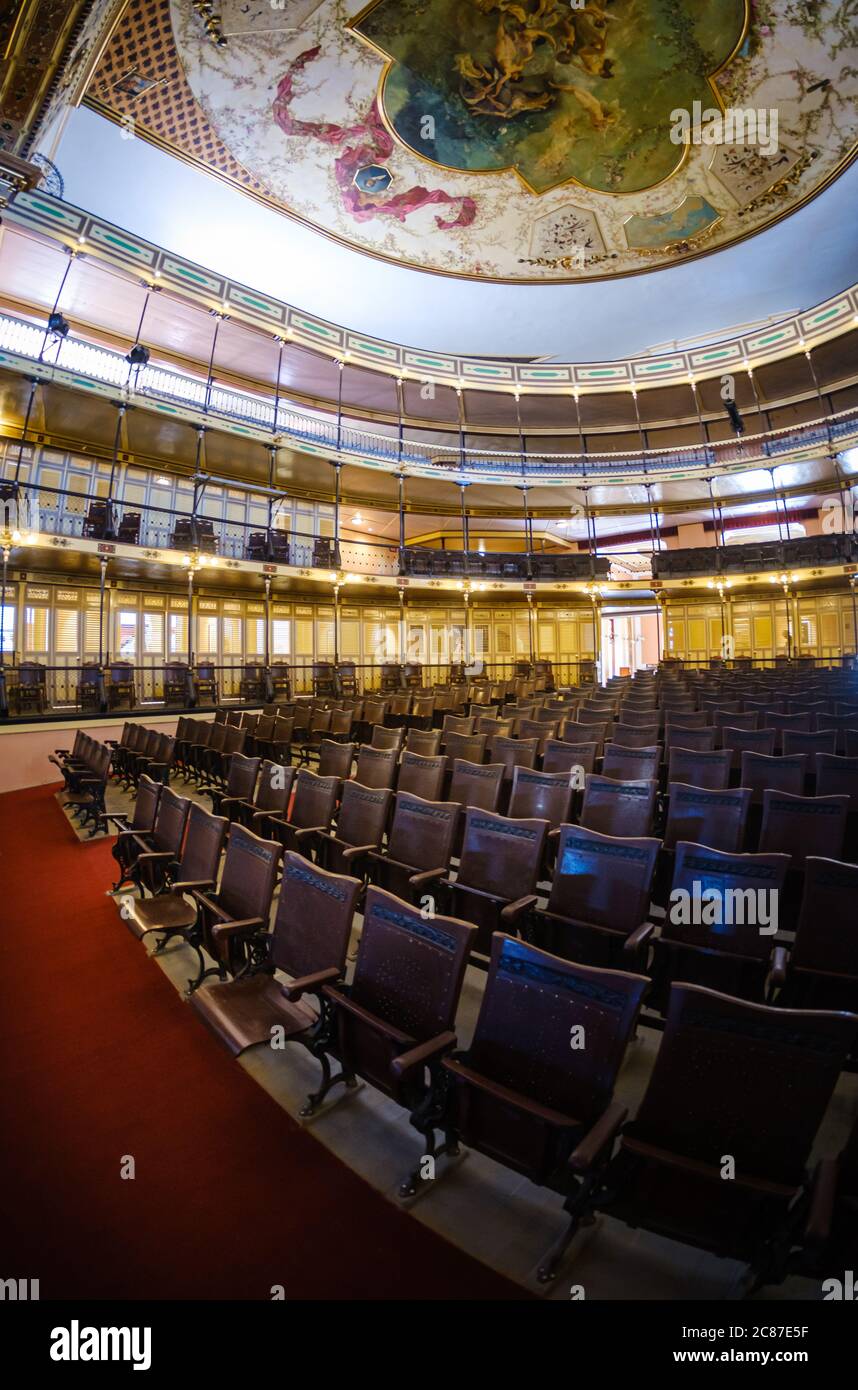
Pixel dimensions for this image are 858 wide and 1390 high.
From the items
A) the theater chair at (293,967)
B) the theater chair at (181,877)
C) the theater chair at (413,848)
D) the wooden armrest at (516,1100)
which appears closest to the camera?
the wooden armrest at (516,1100)

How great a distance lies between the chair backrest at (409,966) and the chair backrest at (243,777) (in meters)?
3.32

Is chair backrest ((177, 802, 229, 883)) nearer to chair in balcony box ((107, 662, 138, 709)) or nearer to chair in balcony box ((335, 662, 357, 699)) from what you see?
chair in balcony box ((107, 662, 138, 709))

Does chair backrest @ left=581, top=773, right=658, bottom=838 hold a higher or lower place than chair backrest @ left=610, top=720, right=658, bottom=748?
lower

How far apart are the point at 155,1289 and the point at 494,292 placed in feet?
72.3

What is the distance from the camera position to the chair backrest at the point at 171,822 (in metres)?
4.14

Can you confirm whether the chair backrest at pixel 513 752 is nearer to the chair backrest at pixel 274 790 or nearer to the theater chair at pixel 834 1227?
the chair backrest at pixel 274 790

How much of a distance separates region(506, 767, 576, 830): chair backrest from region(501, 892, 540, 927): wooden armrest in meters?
1.17

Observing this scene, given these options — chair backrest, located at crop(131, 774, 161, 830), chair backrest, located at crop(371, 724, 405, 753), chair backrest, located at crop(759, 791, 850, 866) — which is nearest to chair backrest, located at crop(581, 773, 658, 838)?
chair backrest, located at crop(759, 791, 850, 866)

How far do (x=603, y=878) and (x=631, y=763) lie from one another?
2.35m

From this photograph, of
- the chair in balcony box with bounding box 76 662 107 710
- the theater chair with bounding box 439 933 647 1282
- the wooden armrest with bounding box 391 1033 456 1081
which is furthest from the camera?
the chair in balcony box with bounding box 76 662 107 710

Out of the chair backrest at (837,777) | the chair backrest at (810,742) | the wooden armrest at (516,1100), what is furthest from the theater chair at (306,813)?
the chair backrest at (810,742)

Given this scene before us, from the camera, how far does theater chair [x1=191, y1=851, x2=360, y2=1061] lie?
7.98 feet

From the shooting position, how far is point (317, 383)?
1897 centimetres

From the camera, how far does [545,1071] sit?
1.88 m
